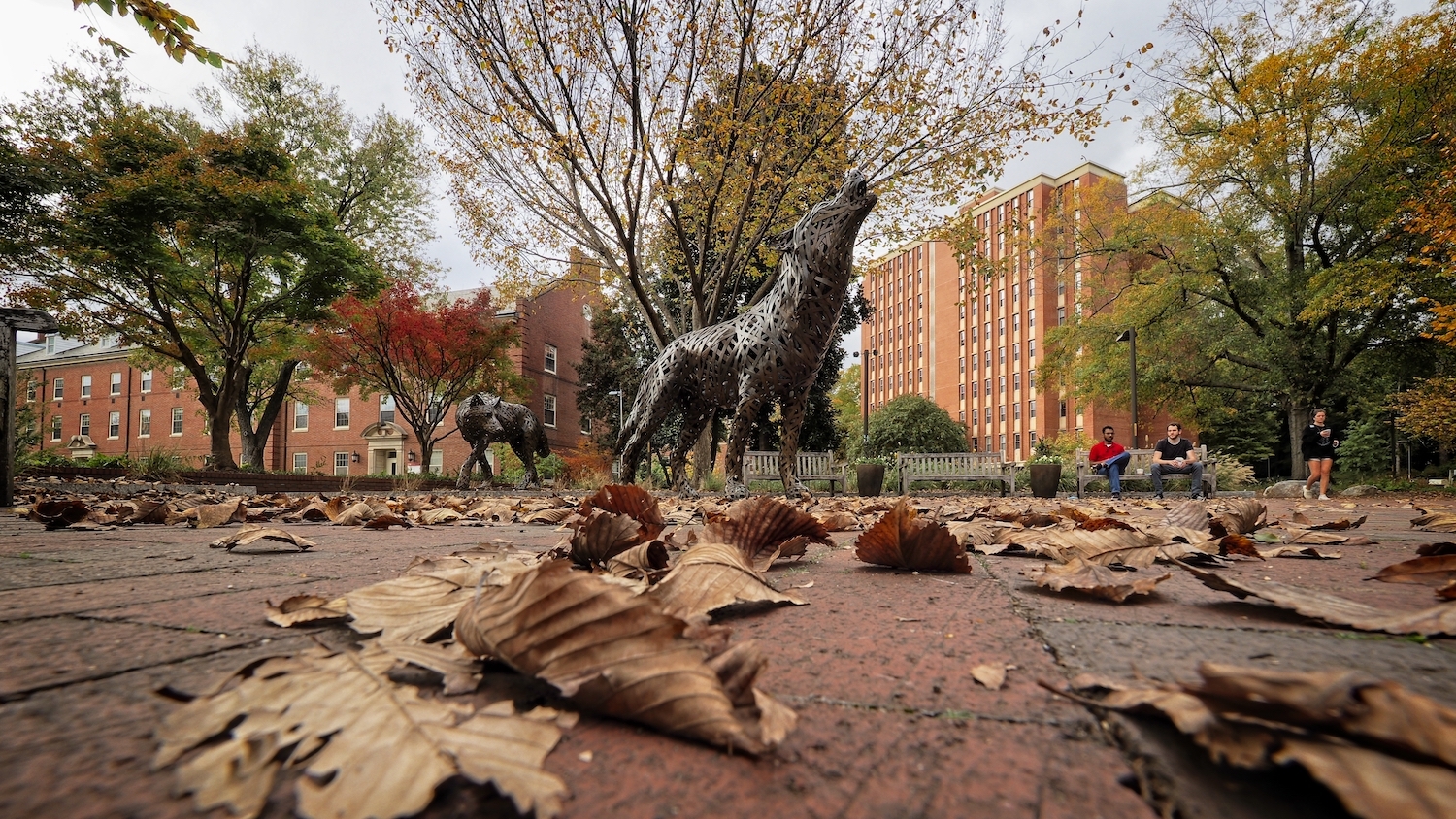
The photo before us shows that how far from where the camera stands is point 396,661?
0.71 m

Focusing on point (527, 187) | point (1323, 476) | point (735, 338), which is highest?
point (527, 187)

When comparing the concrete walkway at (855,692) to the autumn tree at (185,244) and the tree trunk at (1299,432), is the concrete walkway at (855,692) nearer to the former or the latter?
the autumn tree at (185,244)

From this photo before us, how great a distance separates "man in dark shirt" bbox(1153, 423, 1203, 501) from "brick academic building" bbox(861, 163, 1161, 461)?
32733 millimetres

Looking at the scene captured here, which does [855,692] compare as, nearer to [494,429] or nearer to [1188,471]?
[1188,471]

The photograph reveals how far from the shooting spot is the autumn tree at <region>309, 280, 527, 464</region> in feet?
65.7

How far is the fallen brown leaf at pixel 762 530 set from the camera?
175 cm

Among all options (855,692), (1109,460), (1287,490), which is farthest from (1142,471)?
(855,692)

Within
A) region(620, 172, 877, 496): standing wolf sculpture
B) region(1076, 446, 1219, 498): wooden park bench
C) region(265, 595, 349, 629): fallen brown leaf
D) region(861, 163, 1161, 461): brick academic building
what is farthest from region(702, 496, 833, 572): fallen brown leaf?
region(861, 163, 1161, 461): brick academic building

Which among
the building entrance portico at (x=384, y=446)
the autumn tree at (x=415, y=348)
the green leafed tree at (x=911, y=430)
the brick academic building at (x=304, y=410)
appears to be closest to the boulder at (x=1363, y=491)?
the green leafed tree at (x=911, y=430)

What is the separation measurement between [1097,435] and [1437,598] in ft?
175

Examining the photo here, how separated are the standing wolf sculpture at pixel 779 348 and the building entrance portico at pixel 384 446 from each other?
1213 inches

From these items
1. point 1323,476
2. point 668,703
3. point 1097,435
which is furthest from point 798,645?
point 1097,435

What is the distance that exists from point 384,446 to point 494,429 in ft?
78.9

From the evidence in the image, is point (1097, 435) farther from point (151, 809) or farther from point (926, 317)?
point (151, 809)
